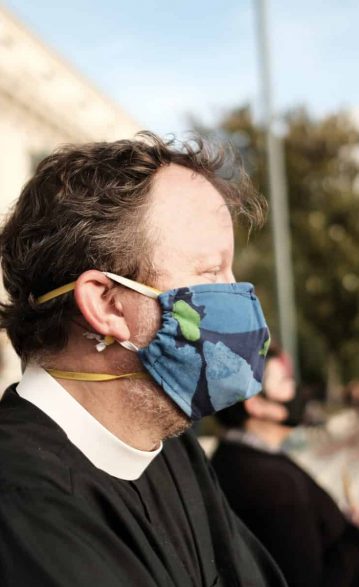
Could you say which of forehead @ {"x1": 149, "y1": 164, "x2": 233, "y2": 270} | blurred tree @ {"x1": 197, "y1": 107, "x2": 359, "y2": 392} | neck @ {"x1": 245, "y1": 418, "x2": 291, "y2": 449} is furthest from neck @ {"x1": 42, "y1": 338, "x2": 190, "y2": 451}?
blurred tree @ {"x1": 197, "y1": 107, "x2": 359, "y2": 392}

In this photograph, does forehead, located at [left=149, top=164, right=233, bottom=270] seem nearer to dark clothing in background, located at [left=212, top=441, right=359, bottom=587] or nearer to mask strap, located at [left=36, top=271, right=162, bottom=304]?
mask strap, located at [left=36, top=271, right=162, bottom=304]

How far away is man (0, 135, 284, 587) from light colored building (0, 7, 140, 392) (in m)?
10.9

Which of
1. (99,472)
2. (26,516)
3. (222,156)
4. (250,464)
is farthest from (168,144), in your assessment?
(250,464)

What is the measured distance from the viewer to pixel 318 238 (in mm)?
15695

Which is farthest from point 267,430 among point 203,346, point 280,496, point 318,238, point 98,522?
point 318,238

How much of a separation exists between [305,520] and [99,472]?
57.4 inches

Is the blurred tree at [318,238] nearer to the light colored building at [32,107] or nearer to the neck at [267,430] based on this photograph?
the light colored building at [32,107]

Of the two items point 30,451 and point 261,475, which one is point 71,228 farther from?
point 261,475

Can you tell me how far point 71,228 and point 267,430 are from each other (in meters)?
1.75

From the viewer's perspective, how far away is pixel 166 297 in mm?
1812

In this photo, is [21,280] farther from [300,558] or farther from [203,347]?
[300,558]

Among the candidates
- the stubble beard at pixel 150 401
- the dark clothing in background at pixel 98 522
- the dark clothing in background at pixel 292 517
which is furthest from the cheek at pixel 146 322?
the dark clothing in background at pixel 292 517

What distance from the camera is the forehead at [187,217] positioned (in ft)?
6.04

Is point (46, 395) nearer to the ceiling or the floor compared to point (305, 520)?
nearer to the ceiling
